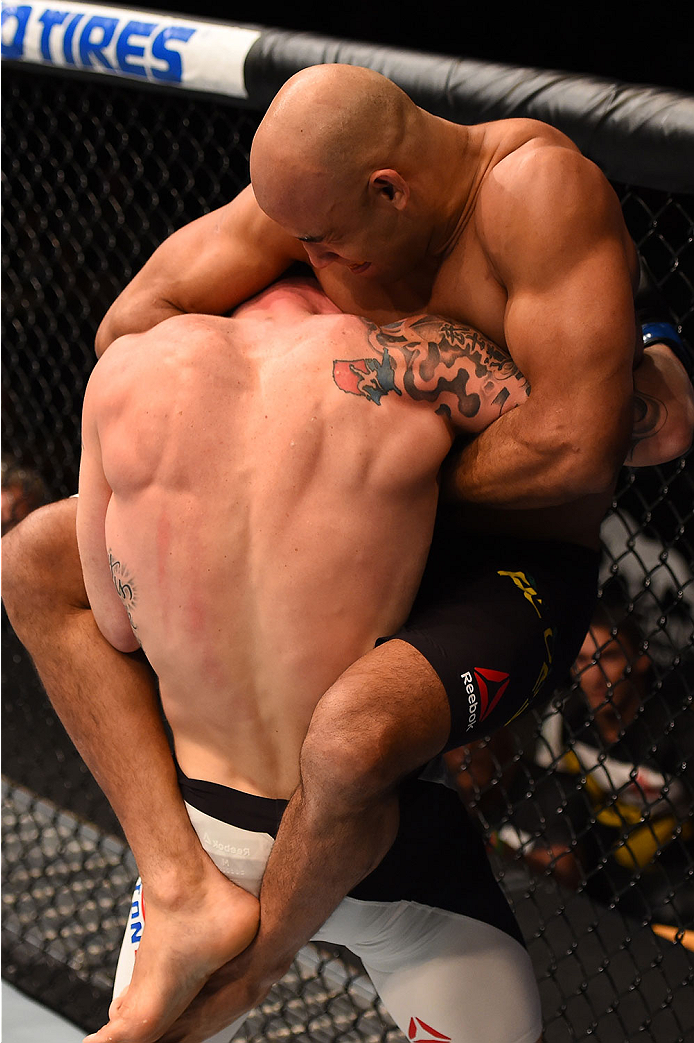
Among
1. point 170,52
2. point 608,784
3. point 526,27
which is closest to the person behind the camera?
point 170,52

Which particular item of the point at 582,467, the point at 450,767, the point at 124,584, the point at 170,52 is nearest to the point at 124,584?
the point at 124,584

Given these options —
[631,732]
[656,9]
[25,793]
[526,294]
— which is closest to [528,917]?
[631,732]

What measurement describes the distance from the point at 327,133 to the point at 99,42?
0.69 metres

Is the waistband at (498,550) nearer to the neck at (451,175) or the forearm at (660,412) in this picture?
the forearm at (660,412)

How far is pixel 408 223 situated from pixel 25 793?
172 cm

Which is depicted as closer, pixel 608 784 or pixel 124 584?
pixel 124 584

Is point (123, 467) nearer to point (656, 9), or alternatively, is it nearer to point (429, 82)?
point (429, 82)

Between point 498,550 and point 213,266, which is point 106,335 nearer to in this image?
point 213,266

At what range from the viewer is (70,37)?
146 centimetres

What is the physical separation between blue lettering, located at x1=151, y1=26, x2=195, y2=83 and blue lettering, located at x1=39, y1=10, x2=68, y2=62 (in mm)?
174

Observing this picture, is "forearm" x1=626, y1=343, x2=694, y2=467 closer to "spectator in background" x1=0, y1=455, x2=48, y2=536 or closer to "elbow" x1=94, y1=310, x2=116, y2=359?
"elbow" x1=94, y1=310, x2=116, y2=359

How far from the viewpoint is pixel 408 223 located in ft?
3.13

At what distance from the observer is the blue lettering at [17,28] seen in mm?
1509

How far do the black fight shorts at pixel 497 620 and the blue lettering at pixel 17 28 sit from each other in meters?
0.97
